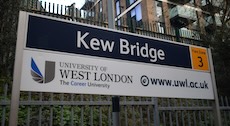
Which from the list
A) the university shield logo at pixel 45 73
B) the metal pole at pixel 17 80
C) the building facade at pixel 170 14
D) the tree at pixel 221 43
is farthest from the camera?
the building facade at pixel 170 14

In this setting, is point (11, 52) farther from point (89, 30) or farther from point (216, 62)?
point (216, 62)

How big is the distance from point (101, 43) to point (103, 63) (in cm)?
21

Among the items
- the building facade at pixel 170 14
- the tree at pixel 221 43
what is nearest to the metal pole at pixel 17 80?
the building facade at pixel 170 14

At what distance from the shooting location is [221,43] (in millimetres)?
7461

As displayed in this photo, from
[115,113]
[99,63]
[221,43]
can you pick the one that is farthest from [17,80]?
[221,43]

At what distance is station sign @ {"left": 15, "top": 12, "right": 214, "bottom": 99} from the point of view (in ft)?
6.23

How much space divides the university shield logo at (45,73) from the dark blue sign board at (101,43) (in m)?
0.14

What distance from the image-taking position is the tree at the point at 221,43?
6906 mm

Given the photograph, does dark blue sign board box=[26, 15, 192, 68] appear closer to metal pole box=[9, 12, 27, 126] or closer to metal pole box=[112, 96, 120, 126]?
metal pole box=[9, 12, 27, 126]

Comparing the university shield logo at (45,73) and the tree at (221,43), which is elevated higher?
the tree at (221,43)

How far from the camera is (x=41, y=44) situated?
6.34 ft

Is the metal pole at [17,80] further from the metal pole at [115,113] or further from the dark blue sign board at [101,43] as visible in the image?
the metal pole at [115,113]

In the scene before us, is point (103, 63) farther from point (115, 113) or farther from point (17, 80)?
point (17, 80)

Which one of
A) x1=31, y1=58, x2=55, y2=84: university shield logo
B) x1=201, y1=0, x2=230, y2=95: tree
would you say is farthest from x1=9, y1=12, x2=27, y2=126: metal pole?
x1=201, y1=0, x2=230, y2=95: tree
